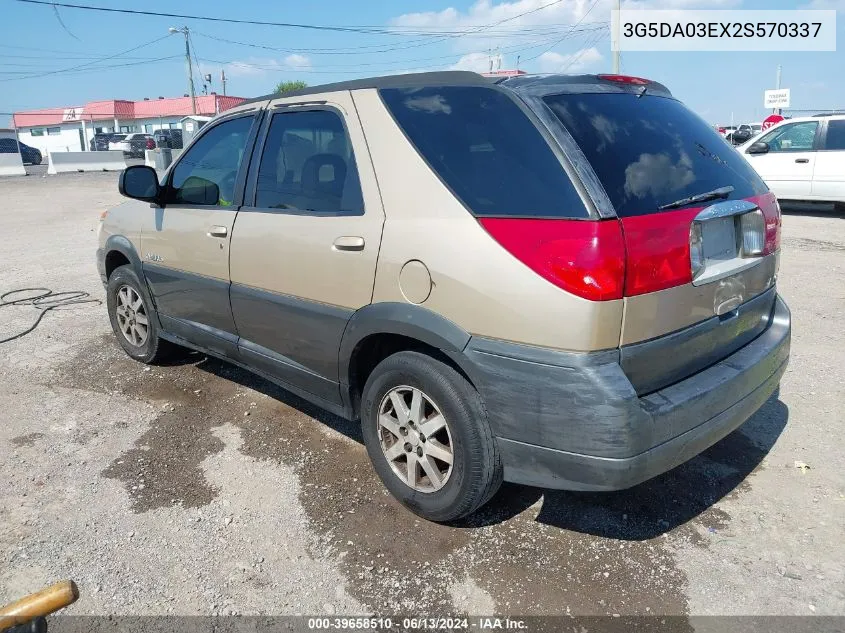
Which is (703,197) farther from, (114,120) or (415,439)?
(114,120)

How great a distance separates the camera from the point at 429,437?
278cm

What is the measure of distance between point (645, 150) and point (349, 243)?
1.33 m

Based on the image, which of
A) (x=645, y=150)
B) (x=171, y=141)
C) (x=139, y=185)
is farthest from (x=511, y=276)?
(x=171, y=141)

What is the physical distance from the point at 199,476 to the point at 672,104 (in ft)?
9.91

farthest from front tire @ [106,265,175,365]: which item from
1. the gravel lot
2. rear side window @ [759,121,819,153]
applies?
rear side window @ [759,121,819,153]

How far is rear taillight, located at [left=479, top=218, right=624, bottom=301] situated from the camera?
86.3 inches

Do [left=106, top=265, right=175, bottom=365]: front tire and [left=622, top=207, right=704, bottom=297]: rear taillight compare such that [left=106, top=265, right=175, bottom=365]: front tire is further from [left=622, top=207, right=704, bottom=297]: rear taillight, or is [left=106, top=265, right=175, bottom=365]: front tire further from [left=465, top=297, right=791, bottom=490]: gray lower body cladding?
[left=622, top=207, right=704, bottom=297]: rear taillight

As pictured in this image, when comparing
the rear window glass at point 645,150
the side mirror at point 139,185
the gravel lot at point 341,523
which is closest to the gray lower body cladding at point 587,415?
the gravel lot at point 341,523

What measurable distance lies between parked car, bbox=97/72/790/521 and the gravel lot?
357 mm

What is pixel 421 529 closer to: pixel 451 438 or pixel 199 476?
pixel 451 438

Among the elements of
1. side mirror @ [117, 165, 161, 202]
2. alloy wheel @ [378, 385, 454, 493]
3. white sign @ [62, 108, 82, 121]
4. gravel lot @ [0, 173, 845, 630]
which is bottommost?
gravel lot @ [0, 173, 845, 630]

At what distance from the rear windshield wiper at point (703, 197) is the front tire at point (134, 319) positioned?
3.66m

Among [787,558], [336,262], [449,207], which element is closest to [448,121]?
[449,207]

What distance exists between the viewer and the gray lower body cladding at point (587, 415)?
2.23m
